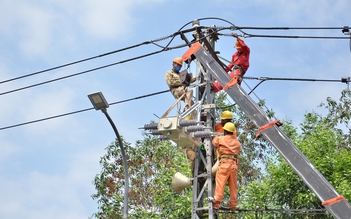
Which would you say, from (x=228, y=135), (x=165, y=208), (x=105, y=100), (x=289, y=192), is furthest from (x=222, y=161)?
(x=165, y=208)

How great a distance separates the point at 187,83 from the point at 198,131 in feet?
4.41

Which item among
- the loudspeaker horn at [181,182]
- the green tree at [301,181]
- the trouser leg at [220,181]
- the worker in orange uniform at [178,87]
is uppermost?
the green tree at [301,181]

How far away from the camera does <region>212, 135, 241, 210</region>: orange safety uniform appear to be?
39.2 ft

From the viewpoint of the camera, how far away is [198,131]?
1209 centimetres

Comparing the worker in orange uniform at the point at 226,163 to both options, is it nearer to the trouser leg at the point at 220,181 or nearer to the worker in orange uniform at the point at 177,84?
the trouser leg at the point at 220,181

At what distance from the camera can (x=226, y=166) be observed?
39.8ft

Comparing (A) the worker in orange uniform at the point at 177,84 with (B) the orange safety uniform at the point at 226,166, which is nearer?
(B) the orange safety uniform at the point at 226,166

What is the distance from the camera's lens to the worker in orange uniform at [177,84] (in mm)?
13000

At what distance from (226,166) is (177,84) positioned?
2.15 metres

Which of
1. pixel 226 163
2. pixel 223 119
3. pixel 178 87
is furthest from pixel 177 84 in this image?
pixel 226 163

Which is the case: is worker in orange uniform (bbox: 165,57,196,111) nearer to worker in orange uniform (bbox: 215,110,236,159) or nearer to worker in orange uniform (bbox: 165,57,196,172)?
worker in orange uniform (bbox: 165,57,196,172)

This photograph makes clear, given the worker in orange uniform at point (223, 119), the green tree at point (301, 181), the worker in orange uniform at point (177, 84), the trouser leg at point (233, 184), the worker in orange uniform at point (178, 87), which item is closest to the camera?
the trouser leg at point (233, 184)

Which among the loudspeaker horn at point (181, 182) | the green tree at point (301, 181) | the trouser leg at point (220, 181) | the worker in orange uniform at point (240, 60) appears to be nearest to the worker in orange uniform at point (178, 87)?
the loudspeaker horn at point (181, 182)

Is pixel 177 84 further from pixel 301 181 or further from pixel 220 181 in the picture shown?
pixel 301 181
